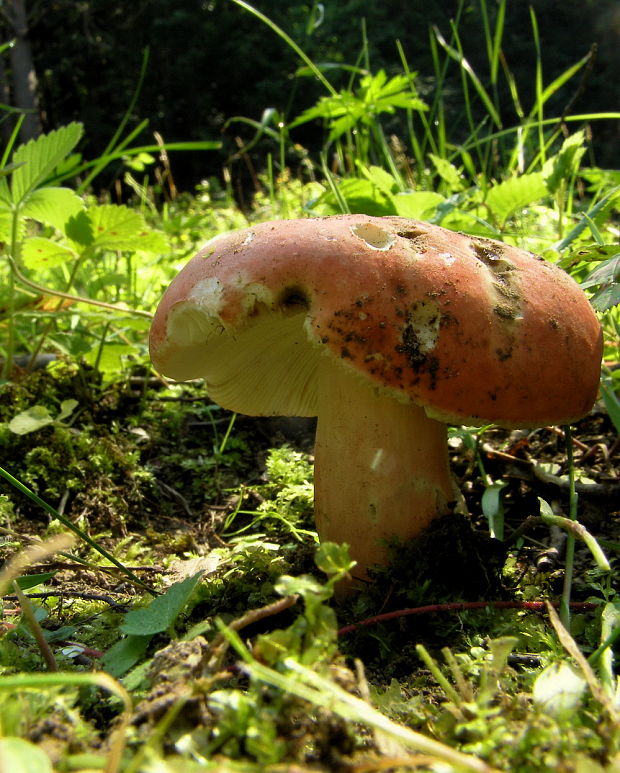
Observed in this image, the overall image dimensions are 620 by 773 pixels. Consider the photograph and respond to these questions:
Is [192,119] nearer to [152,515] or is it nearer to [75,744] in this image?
[152,515]

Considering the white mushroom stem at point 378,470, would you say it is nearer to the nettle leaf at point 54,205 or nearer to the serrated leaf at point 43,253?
the nettle leaf at point 54,205

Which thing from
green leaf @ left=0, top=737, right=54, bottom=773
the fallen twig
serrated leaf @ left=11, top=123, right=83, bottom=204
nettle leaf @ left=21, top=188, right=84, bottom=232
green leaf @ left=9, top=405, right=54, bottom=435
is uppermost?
serrated leaf @ left=11, top=123, right=83, bottom=204

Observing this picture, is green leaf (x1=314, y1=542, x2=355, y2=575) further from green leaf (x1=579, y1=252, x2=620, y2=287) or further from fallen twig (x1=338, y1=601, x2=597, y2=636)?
green leaf (x1=579, y1=252, x2=620, y2=287)

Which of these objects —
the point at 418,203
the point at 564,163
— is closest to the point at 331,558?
the point at 418,203

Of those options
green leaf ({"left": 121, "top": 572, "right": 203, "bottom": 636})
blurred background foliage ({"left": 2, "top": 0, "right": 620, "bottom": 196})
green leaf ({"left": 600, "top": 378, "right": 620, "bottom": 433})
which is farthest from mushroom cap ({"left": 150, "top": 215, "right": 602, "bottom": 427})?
blurred background foliage ({"left": 2, "top": 0, "right": 620, "bottom": 196})

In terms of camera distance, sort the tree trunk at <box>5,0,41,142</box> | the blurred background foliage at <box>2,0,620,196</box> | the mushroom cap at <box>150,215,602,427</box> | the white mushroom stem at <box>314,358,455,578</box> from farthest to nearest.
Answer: the blurred background foliage at <box>2,0,620,196</box> → the tree trunk at <box>5,0,41,142</box> → the white mushroom stem at <box>314,358,455,578</box> → the mushroom cap at <box>150,215,602,427</box>

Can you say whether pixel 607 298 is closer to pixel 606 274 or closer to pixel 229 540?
pixel 606 274
